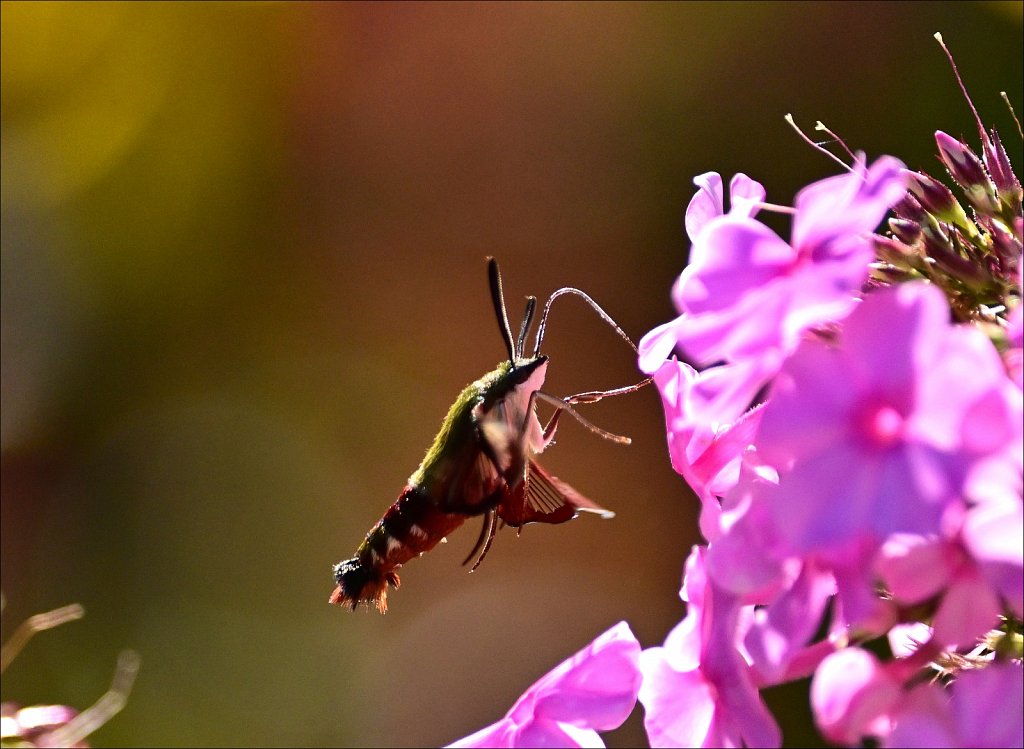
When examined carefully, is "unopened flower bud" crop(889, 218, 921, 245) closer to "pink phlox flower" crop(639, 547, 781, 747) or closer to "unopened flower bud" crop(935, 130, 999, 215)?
"unopened flower bud" crop(935, 130, 999, 215)

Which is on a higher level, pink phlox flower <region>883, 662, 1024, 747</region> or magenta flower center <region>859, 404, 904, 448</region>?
magenta flower center <region>859, 404, 904, 448</region>

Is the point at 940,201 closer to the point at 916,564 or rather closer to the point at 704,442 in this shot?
the point at 704,442

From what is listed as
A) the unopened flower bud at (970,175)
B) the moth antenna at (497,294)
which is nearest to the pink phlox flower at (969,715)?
the unopened flower bud at (970,175)

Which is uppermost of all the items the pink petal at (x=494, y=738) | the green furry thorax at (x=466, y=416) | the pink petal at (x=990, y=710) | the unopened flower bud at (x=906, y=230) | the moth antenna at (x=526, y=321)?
the unopened flower bud at (x=906, y=230)

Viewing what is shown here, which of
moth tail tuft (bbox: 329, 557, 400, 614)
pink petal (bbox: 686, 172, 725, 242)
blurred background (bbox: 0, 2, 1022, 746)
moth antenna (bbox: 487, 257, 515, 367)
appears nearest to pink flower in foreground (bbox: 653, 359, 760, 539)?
pink petal (bbox: 686, 172, 725, 242)

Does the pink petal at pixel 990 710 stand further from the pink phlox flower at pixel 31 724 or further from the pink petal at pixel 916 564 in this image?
the pink phlox flower at pixel 31 724

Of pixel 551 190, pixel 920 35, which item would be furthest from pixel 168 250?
pixel 920 35

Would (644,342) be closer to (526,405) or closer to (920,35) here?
(526,405)
